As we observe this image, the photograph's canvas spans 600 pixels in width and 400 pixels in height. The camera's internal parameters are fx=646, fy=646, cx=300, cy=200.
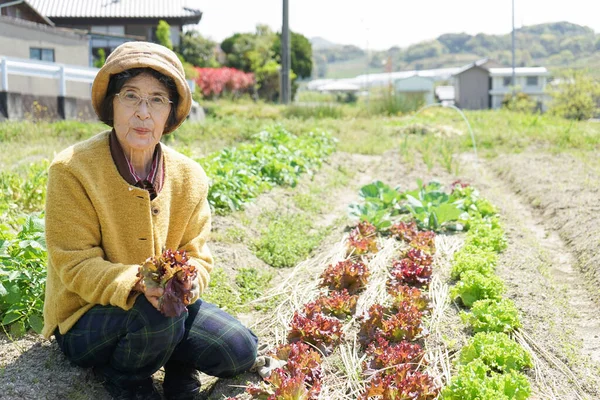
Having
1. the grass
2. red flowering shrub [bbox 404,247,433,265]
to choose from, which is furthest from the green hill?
red flowering shrub [bbox 404,247,433,265]

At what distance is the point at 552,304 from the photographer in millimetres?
4055

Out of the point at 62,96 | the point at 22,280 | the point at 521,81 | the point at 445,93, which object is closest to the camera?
the point at 22,280

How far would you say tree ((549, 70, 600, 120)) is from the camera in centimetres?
Answer: 2545

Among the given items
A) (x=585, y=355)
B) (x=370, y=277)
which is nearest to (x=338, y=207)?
(x=370, y=277)

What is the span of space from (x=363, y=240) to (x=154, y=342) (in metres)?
2.57

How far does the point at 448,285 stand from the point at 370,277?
538mm

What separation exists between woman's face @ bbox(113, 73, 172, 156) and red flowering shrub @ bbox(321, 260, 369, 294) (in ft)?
5.98

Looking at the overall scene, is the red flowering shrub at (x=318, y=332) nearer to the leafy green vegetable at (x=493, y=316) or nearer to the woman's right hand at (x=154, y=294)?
the leafy green vegetable at (x=493, y=316)

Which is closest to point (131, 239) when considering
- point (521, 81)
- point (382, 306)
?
point (382, 306)

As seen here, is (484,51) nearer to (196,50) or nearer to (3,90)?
(196,50)

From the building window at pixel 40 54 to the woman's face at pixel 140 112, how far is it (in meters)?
15.4

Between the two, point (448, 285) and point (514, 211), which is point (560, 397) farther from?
point (514, 211)

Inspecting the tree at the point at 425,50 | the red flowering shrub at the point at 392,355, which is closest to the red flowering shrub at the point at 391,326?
the red flowering shrub at the point at 392,355

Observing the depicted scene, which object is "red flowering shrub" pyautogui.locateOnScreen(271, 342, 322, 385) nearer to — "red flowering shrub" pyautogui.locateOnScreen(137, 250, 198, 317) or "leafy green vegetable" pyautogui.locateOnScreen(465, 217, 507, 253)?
"red flowering shrub" pyautogui.locateOnScreen(137, 250, 198, 317)
